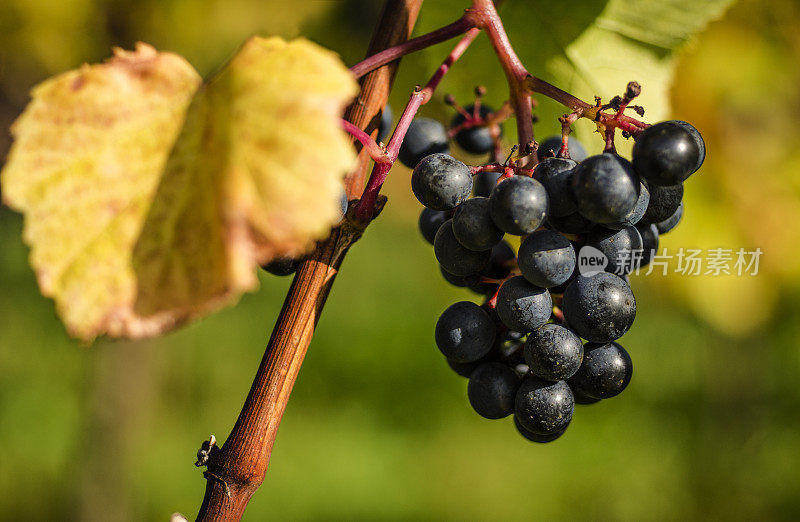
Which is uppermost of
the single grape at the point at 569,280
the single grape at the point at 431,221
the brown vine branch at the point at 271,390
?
the single grape at the point at 431,221

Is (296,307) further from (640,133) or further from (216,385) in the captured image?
(216,385)

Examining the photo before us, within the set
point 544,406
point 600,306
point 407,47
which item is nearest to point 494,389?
point 544,406

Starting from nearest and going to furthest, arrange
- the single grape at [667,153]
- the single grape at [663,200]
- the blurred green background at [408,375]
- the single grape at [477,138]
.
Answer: the single grape at [667,153]
the single grape at [663,200]
the single grape at [477,138]
the blurred green background at [408,375]

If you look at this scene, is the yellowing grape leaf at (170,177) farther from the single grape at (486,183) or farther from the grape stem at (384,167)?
the single grape at (486,183)

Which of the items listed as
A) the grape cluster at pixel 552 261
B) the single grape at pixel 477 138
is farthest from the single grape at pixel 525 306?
the single grape at pixel 477 138

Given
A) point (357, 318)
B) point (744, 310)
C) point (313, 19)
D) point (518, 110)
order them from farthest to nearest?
point (357, 318)
point (744, 310)
point (313, 19)
point (518, 110)

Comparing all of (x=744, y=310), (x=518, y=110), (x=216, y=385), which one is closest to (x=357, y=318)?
(x=216, y=385)

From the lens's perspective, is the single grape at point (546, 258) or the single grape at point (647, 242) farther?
the single grape at point (647, 242)
